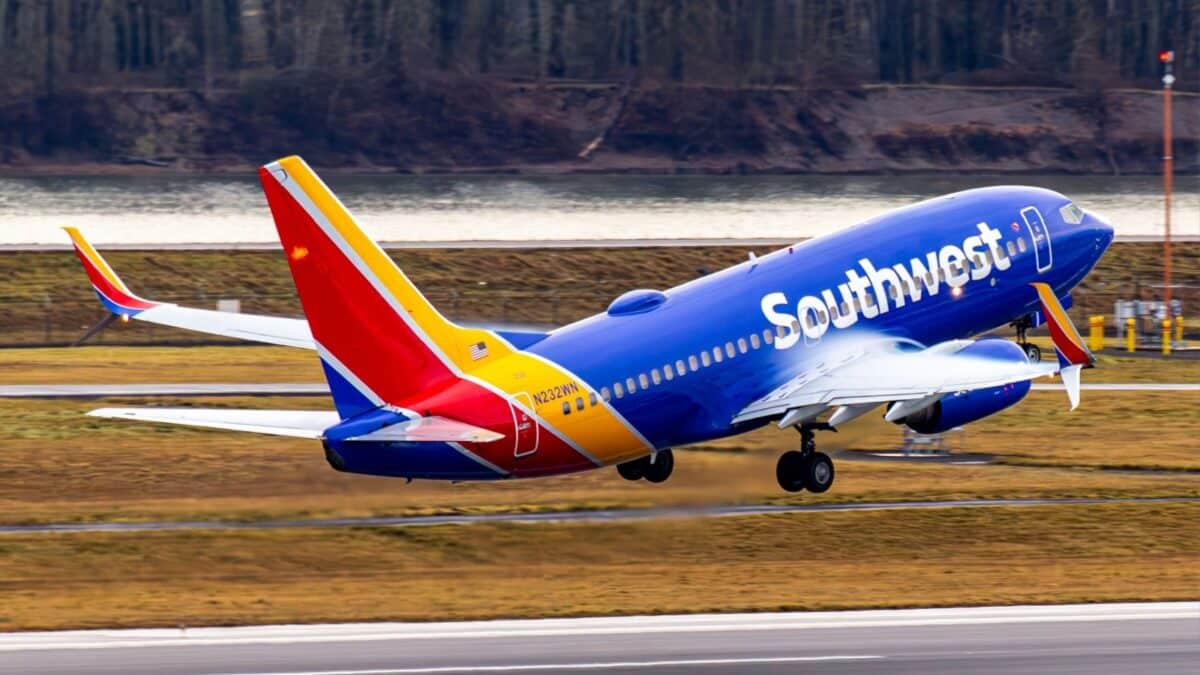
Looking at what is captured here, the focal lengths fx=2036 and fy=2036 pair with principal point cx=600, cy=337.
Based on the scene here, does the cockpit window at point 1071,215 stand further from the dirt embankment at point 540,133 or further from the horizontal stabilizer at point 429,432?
the dirt embankment at point 540,133

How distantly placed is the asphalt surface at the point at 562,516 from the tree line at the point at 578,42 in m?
130

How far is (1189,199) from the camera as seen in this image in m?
166

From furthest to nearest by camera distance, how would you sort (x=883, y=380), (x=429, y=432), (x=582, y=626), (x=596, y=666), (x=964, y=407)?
1. (x=964, y=407)
2. (x=883, y=380)
3. (x=429, y=432)
4. (x=582, y=626)
5. (x=596, y=666)

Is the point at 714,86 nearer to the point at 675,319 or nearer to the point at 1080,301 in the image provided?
the point at 1080,301

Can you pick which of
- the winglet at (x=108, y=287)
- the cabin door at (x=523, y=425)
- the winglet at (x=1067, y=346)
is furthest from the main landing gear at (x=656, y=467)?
the winglet at (x=108, y=287)

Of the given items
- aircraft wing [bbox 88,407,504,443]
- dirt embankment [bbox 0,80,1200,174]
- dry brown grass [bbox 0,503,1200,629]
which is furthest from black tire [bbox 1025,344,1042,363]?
dirt embankment [bbox 0,80,1200,174]

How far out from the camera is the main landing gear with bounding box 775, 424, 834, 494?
4797 cm

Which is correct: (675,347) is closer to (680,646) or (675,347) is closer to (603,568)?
(603,568)

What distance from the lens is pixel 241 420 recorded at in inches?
1510

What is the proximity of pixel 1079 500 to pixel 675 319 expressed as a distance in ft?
42.9

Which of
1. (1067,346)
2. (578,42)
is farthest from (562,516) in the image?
(578,42)

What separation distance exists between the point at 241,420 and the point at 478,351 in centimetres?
546

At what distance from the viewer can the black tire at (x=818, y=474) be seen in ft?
158

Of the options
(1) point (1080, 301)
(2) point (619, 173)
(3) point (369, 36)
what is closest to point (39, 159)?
(3) point (369, 36)
